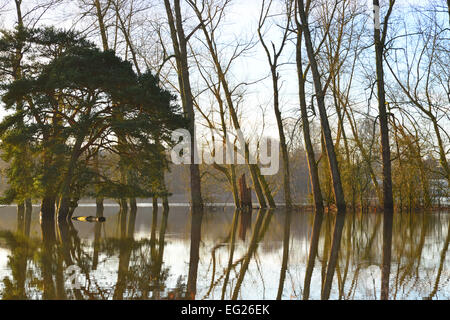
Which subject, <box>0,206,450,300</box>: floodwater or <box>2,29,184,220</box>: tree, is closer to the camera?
<box>0,206,450,300</box>: floodwater

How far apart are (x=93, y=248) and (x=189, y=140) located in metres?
7.86

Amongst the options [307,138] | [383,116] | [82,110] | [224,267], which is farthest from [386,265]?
[307,138]

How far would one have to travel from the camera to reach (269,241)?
8.32 m

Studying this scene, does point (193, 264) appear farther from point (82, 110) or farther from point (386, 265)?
point (82, 110)

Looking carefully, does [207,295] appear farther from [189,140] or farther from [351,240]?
[189,140]

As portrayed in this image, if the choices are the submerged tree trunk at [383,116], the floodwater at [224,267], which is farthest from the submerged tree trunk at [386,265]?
the submerged tree trunk at [383,116]

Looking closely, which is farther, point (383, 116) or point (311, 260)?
point (383, 116)

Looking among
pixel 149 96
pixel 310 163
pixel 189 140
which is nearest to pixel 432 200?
pixel 310 163

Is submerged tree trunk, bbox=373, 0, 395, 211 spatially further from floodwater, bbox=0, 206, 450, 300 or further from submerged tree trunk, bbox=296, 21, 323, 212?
floodwater, bbox=0, 206, 450, 300

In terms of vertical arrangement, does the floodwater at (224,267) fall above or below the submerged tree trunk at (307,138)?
below

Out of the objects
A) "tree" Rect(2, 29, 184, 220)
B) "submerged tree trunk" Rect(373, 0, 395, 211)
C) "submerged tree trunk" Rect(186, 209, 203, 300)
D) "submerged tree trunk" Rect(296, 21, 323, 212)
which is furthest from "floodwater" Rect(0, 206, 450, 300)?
"submerged tree trunk" Rect(296, 21, 323, 212)

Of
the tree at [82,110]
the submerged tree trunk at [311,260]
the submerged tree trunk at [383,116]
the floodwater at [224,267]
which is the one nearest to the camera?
the floodwater at [224,267]

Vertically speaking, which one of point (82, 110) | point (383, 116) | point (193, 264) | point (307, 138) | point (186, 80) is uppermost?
point (186, 80)

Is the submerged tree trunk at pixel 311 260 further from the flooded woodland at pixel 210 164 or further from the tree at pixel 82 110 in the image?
the tree at pixel 82 110
